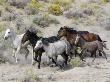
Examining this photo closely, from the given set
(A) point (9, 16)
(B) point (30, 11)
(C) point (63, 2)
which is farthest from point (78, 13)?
(A) point (9, 16)

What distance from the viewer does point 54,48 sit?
17.1m

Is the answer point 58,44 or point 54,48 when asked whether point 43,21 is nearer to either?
point 58,44

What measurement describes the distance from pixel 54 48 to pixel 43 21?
9.65m

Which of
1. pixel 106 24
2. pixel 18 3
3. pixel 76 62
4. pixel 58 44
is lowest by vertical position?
pixel 106 24

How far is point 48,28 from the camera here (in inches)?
1019

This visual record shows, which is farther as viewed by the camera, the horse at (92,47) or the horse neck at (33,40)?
the horse at (92,47)

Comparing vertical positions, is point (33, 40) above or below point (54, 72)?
above

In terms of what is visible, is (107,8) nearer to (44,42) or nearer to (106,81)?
(44,42)

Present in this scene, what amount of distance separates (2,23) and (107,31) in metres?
6.60

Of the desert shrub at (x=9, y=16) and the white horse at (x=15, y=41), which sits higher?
the white horse at (x=15, y=41)

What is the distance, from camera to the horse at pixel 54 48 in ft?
56.2

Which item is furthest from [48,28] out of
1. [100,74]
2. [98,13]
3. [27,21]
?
[100,74]

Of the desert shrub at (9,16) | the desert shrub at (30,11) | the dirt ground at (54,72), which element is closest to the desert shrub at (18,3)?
the desert shrub at (30,11)

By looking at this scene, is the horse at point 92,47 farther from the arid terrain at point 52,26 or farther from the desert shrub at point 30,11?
the desert shrub at point 30,11
